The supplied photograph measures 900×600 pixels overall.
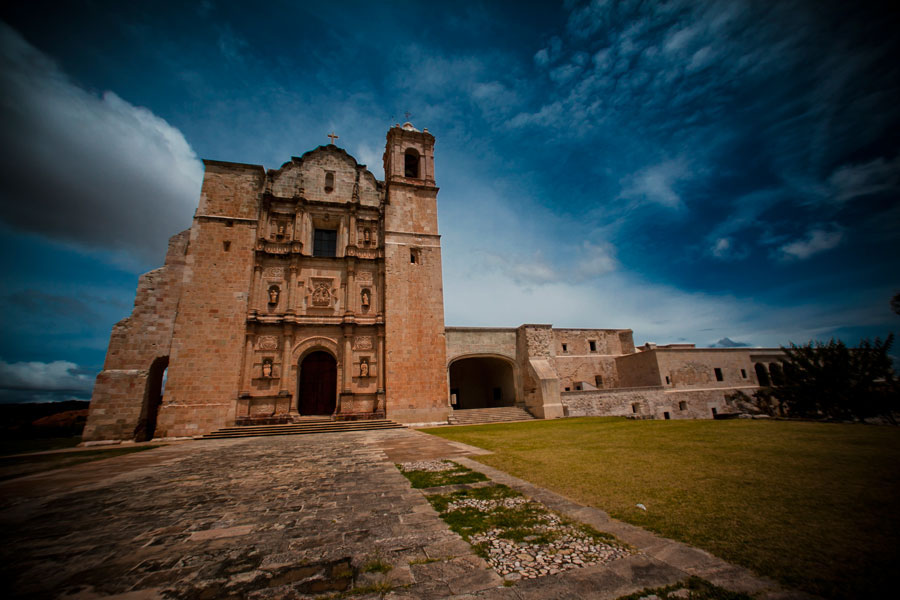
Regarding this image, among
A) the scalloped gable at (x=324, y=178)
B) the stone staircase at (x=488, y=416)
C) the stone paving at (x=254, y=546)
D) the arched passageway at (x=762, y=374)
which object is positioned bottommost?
the stone staircase at (x=488, y=416)

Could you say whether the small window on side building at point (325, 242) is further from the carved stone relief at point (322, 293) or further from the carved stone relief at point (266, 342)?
the carved stone relief at point (266, 342)

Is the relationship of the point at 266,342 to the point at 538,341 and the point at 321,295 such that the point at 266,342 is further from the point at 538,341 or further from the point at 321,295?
the point at 538,341

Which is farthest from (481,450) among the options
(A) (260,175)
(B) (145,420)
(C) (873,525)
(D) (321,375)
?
(A) (260,175)

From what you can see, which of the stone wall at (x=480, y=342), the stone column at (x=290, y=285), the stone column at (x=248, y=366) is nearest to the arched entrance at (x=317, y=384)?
the stone column at (x=248, y=366)

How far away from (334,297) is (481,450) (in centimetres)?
1256

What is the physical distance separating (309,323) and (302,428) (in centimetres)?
501

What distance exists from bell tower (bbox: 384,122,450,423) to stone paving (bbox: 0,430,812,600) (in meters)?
11.6

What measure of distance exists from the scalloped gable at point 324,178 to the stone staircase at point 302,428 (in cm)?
1175

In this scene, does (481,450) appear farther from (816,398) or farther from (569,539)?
(816,398)

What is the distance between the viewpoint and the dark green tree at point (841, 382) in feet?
38.7

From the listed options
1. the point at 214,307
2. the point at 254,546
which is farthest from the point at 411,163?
the point at 254,546

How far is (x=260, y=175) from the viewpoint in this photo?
17875 millimetres

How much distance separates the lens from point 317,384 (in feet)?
55.7

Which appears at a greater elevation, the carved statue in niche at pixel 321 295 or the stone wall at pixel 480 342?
the carved statue in niche at pixel 321 295
